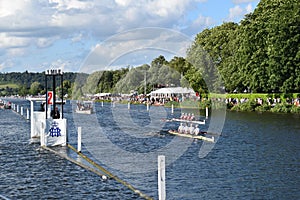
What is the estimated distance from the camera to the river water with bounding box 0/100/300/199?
1958 centimetres

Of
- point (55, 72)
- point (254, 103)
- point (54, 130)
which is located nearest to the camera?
point (55, 72)

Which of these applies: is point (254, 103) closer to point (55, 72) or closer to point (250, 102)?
point (250, 102)

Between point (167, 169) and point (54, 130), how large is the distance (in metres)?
8.87

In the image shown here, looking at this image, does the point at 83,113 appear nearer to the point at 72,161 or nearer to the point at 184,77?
the point at 184,77

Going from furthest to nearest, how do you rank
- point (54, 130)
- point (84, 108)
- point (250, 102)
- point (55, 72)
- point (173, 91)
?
1. point (173, 91)
2. point (84, 108)
3. point (250, 102)
4. point (54, 130)
5. point (55, 72)

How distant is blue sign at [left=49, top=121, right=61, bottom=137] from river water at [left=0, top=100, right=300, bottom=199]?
4.46 ft

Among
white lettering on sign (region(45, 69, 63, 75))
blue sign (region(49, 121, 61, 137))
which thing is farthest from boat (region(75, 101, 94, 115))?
white lettering on sign (region(45, 69, 63, 75))

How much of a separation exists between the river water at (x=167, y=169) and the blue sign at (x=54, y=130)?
136 cm

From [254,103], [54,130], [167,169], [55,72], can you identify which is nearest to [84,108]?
[254,103]

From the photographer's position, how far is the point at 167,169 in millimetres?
24516

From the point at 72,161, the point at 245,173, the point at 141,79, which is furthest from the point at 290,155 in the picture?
the point at 141,79

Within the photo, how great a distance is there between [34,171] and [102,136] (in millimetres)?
17388

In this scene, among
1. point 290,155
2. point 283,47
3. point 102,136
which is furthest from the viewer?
point 283,47

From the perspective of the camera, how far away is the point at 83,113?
264 ft
